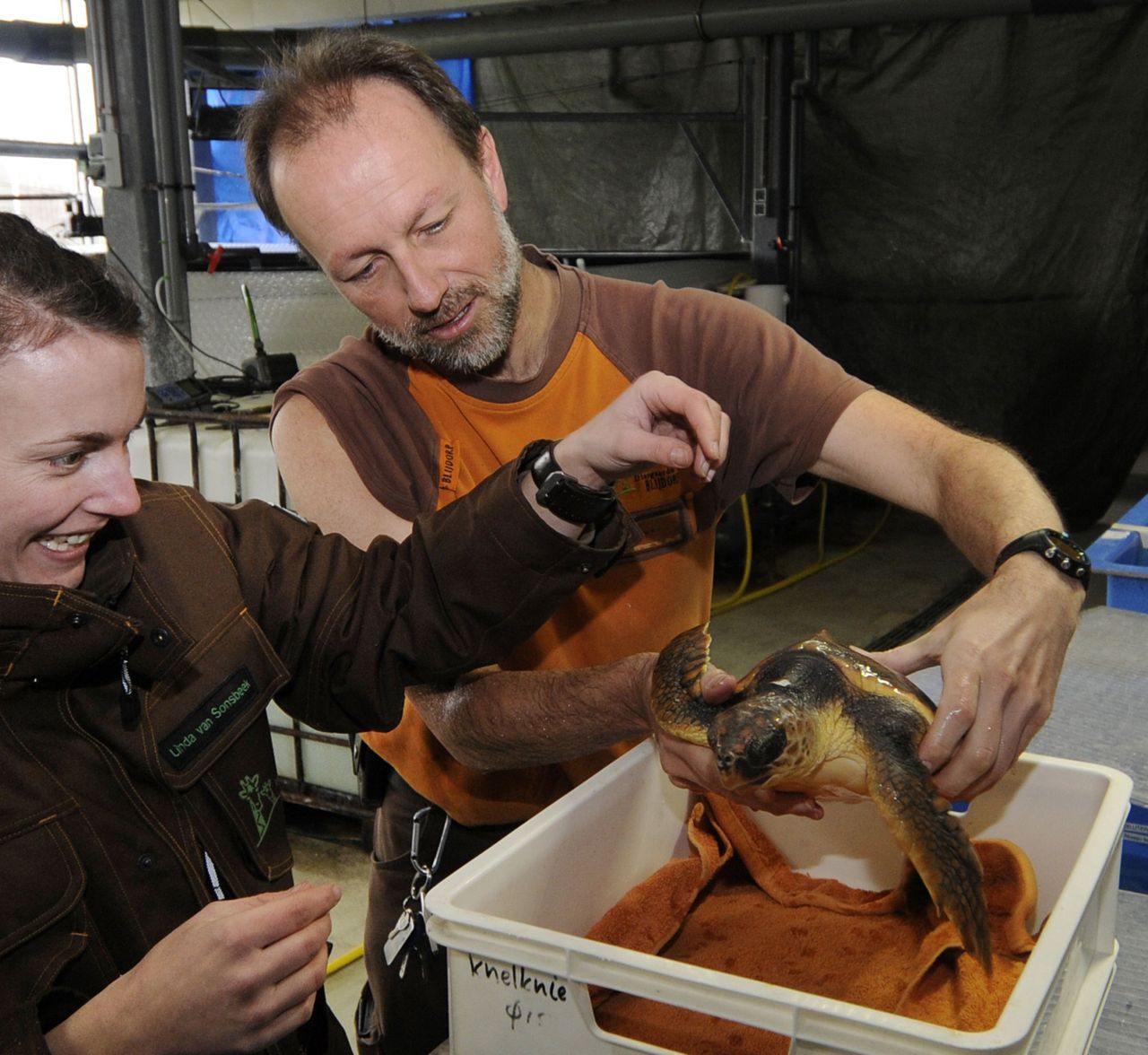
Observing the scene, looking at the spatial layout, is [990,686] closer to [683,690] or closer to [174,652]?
[683,690]

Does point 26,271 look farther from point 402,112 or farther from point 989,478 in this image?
point 989,478

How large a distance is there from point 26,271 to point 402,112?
2.04ft

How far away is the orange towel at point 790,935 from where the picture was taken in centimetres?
100

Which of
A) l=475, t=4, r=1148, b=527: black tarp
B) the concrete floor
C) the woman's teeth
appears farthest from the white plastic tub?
l=475, t=4, r=1148, b=527: black tarp

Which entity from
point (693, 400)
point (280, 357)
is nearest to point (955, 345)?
point (280, 357)

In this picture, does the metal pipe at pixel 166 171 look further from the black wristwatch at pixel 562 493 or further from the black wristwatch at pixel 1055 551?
the black wristwatch at pixel 1055 551

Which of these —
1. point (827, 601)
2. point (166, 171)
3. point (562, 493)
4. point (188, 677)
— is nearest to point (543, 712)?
point (562, 493)

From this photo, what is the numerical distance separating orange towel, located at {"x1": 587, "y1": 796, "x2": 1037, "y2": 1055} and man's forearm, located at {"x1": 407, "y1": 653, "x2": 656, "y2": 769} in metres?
0.16

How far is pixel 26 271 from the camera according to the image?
84 centimetres

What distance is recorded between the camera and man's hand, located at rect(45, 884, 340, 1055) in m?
0.81

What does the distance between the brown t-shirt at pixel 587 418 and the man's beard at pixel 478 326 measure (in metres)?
0.05

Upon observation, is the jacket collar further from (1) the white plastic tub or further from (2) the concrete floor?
(2) the concrete floor

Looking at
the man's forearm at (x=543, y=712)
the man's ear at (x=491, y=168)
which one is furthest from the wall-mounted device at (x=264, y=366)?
the man's forearm at (x=543, y=712)

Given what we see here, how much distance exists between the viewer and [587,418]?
1.44m
